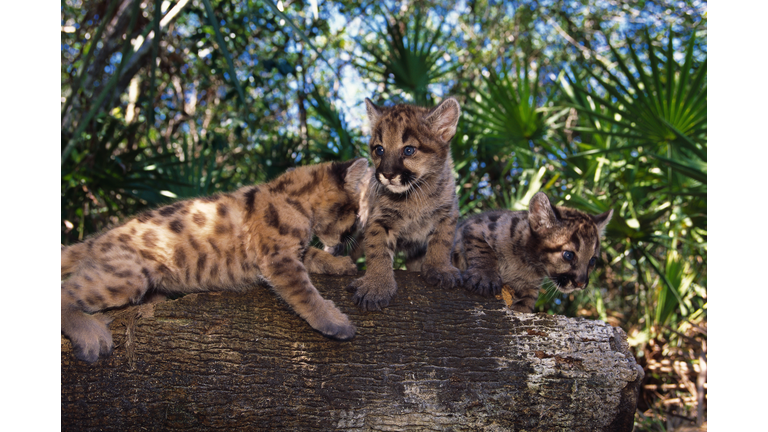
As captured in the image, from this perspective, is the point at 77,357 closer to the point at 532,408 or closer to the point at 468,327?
the point at 468,327

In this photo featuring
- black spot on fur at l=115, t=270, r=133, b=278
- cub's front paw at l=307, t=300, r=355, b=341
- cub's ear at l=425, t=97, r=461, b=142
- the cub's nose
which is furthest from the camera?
cub's ear at l=425, t=97, r=461, b=142

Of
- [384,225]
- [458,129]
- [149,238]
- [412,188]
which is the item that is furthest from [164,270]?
[458,129]

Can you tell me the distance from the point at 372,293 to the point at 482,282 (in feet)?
2.94

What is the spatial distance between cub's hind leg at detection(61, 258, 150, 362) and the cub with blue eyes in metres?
2.46

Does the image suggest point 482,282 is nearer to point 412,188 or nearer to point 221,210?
point 412,188

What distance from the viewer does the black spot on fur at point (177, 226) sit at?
4121mm

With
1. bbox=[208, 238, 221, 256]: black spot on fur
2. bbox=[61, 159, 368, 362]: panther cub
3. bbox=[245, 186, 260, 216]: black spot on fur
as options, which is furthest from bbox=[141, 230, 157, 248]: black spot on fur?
bbox=[245, 186, 260, 216]: black spot on fur

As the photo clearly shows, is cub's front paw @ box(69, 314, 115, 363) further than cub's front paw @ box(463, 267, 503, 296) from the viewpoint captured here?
No

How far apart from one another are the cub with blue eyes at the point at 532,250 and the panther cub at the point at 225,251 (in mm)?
1072

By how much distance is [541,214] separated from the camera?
4570 mm

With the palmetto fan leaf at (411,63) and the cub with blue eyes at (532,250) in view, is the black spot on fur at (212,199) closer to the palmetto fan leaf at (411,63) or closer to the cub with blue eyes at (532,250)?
the cub with blue eyes at (532,250)

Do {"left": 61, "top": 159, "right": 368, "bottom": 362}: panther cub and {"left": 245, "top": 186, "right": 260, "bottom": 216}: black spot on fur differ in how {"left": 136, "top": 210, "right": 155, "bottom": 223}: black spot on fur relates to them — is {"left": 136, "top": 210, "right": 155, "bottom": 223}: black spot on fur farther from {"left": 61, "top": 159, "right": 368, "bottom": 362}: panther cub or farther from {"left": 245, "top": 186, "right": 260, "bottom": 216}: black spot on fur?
{"left": 245, "top": 186, "right": 260, "bottom": 216}: black spot on fur

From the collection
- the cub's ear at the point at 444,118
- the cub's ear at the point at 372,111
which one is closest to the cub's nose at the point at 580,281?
the cub's ear at the point at 444,118

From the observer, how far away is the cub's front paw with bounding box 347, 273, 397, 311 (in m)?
3.80
